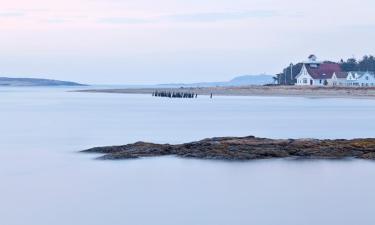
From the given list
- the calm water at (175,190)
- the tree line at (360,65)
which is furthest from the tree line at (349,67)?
the calm water at (175,190)

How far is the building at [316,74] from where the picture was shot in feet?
289

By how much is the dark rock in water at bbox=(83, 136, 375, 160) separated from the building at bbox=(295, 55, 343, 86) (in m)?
67.9

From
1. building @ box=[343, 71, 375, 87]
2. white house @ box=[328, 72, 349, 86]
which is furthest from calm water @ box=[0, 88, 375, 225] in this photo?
white house @ box=[328, 72, 349, 86]

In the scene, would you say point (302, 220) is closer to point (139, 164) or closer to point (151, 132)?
point (139, 164)

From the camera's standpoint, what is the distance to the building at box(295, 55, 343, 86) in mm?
88000

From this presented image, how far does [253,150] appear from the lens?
779 inches

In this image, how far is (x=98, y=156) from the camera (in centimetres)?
2059

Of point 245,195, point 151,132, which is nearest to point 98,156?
point 245,195

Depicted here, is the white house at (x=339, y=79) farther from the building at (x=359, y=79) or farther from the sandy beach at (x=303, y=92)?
the sandy beach at (x=303, y=92)

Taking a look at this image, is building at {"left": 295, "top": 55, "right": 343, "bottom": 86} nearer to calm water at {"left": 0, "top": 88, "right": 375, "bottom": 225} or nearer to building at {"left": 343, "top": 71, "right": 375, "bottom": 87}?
building at {"left": 343, "top": 71, "right": 375, "bottom": 87}

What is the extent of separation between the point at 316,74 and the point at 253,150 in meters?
70.1

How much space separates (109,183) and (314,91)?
63.9m

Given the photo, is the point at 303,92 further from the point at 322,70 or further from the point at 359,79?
the point at 322,70

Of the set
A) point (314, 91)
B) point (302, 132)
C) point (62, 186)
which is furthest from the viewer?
point (314, 91)
